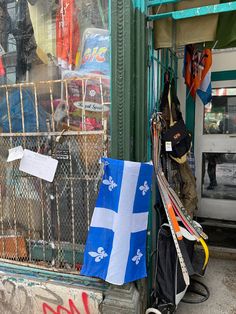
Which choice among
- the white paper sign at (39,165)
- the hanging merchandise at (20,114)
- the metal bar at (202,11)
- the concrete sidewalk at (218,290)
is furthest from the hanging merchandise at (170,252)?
the hanging merchandise at (20,114)

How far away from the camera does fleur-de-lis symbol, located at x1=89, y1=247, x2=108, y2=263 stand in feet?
6.56

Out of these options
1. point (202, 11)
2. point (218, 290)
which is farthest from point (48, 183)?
point (218, 290)

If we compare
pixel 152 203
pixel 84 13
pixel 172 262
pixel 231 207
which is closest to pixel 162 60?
pixel 84 13

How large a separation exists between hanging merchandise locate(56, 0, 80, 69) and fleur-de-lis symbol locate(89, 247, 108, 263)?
4.63 ft

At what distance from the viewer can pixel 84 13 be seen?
6.91 ft

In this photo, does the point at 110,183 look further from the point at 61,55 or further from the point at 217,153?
the point at 217,153

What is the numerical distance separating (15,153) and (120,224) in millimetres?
1109

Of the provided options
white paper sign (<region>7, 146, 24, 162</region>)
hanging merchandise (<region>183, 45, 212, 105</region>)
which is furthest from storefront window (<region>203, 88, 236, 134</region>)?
white paper sign (<region>7, 146, 24, 162</region>)

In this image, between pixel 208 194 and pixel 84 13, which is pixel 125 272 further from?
pixel 208 194

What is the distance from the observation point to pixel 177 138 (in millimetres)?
2467

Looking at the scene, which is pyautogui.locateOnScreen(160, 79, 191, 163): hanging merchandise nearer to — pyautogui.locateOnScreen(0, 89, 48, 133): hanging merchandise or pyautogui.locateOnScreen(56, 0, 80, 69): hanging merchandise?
pyautogui.locateOnScreen(56, 0, 80, 69): hanging merchandise

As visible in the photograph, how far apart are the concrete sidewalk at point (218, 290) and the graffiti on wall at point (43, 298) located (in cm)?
84

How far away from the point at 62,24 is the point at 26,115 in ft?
2.58

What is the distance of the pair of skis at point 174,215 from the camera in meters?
2.07
